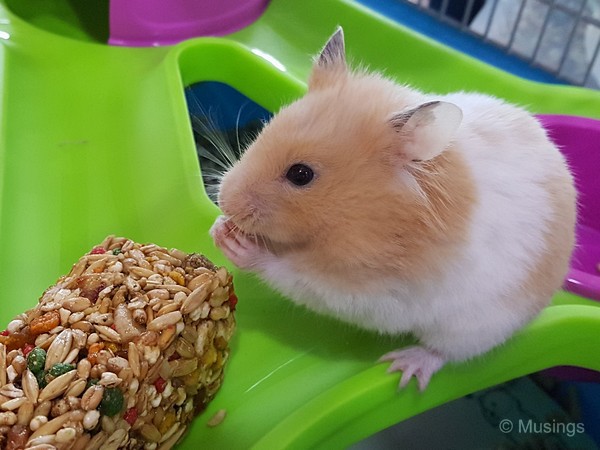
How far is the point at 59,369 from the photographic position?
837mm

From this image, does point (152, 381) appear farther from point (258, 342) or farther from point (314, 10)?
point (314, 10)

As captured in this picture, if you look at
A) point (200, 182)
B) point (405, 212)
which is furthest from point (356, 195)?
point (200, 182)

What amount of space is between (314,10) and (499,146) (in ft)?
4.05

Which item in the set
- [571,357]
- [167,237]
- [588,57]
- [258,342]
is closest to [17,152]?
[167,237]

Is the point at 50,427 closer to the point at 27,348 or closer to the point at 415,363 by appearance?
the point at 27,348

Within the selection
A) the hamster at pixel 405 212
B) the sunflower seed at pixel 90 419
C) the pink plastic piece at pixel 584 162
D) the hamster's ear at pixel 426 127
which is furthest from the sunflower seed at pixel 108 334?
the pink plastic piece at pixel 584 162

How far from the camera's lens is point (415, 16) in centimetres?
215

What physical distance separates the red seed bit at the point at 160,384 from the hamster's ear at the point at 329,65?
509 millimetres

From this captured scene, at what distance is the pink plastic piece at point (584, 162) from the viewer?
5.64ft

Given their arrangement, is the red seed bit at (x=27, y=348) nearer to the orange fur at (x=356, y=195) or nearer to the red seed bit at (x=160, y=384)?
the red seed bit at (x=160, y=384)

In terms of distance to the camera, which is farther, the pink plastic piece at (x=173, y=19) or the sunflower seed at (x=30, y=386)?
the pink plastic piece at (x=173, y=19)

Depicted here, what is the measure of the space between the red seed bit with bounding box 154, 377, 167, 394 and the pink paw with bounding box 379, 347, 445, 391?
1.26ft

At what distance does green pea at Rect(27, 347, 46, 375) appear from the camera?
85cm

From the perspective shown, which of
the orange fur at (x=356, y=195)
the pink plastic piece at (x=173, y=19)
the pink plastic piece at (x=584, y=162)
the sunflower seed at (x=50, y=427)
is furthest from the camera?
the pink plastic piece at (x=173, y=19)
